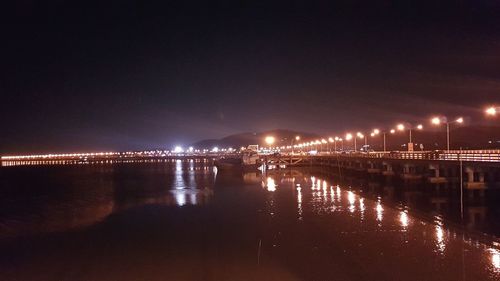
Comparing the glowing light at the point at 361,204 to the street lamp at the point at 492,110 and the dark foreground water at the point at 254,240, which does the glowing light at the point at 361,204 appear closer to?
the dark foreground water at the point at 254,240

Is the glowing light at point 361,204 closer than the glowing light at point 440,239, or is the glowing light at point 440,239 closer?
the glowing light at point 440,239

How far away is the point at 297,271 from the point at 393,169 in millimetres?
41961

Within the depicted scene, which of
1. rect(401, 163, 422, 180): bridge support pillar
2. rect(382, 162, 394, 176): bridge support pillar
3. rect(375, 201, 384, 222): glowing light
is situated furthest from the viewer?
rect(382, 162, 394, 176): bridge support pillar

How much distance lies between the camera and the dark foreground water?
15.0 m

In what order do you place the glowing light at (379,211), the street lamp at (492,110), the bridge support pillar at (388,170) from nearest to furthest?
the glowing light at (379,211)
the street lamp at (492,110)
the bridge support pillar at (388,170)

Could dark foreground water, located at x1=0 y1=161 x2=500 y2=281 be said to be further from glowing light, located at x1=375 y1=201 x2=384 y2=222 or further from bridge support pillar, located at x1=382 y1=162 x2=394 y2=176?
bridge support pillar, located at x1=382 y1=162 x2=394 y2=176

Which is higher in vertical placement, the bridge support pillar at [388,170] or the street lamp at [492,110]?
the street lamp at [492,110]

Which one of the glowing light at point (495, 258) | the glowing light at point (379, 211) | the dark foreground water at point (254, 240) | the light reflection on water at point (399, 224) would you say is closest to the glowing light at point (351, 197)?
the light reflection on water at point (399, 224)

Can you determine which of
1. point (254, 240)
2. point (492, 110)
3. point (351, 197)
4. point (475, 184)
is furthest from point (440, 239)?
point (492, 110)

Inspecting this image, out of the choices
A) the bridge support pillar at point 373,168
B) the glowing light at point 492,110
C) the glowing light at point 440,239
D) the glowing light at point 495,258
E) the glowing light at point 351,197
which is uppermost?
the glowing light at point 492,110

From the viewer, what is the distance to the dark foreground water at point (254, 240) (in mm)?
15023

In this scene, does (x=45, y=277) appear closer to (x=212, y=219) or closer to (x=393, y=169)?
(x=212, y=219)

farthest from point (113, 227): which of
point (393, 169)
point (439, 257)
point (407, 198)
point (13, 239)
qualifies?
point (393, 169)

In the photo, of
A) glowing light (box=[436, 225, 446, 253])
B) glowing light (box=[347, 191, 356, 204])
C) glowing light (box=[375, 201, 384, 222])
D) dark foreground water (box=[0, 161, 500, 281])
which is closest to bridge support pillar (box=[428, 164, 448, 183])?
dark foreground water (box=[0, 161, 500, 281])
